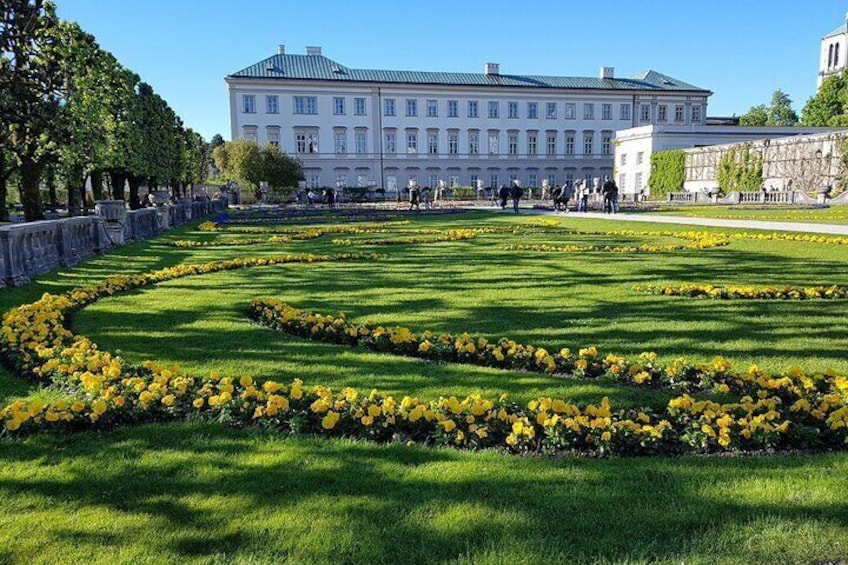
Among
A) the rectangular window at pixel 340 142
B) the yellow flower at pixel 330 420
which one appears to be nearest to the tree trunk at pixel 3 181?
the yellow flower at pixel 330 420

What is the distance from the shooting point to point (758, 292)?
7.34 m

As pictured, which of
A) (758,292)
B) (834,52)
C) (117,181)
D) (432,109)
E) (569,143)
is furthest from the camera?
(834,52)

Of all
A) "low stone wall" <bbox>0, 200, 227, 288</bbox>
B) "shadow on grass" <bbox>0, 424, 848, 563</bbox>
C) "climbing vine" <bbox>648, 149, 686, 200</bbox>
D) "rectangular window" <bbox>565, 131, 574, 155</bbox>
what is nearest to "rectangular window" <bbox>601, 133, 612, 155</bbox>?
"rectangular window" <bbox>565, 131, 574, 155</bbox>

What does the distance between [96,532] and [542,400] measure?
234cm

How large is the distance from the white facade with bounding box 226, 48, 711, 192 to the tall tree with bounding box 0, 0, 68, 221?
43294 millimetres

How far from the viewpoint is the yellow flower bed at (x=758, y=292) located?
7.21m

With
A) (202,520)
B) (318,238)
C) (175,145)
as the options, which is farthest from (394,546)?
Answer: (175,145)

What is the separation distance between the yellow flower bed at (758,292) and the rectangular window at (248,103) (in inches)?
2307

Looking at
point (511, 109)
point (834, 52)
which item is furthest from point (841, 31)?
point (511, 109)

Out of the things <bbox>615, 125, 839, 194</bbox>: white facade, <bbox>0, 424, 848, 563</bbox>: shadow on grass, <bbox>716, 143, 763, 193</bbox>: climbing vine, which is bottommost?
<bbox>0, 424, 848, 563</bbox>: shadow on grass

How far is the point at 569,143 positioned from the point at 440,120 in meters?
15.0

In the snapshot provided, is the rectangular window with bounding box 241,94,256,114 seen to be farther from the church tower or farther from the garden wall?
the church tower

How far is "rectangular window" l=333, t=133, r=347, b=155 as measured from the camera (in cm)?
6316

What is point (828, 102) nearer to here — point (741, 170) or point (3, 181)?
point (741, 170)
